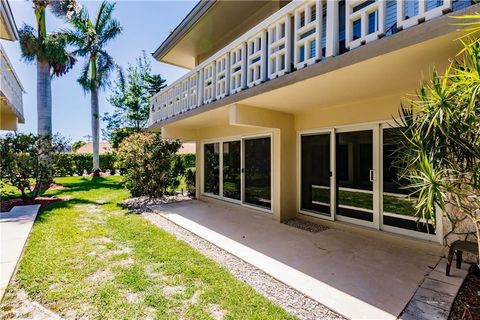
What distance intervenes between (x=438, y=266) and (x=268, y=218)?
4.61 meters

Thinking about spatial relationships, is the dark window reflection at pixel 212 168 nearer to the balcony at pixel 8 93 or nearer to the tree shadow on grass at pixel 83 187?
the tree shadow on grass at pixel 83 187

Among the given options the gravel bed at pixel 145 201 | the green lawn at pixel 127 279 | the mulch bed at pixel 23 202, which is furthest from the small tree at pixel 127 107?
the green lawn at pixel 127 279

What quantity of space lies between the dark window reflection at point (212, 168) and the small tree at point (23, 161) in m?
6.87

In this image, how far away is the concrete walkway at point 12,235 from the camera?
4.48 metres

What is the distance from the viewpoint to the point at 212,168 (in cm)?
1174

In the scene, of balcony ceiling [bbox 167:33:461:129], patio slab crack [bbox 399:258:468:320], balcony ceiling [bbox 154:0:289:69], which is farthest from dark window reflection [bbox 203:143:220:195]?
patio slab crack [bbox 399:258:468:320]

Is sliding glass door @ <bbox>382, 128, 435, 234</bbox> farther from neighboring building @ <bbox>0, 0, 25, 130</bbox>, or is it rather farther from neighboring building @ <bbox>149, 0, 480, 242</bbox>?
neighboring building @ <bbox>0, 0, 25, 130</bbox>

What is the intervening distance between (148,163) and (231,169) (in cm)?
393

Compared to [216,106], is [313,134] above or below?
below

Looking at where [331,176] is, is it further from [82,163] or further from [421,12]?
[82,163]

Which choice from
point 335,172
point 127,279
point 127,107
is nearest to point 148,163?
point 127,279

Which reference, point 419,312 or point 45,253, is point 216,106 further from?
point 419,312

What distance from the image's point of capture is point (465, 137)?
2.93 metres

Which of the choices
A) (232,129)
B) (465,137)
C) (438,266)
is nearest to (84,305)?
(465,137)
